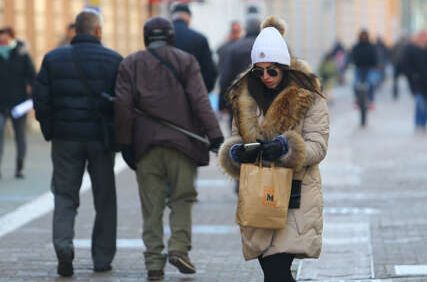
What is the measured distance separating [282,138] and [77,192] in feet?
9.82

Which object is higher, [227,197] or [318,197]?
[318,197]

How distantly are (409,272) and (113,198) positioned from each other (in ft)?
7.17

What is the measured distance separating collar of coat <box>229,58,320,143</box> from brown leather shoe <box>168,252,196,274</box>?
224 centimetres

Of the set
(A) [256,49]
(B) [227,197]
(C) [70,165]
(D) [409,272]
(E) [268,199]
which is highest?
(A) [256,49]

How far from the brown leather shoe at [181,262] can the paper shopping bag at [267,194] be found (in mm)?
2396

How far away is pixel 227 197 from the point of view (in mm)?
14398

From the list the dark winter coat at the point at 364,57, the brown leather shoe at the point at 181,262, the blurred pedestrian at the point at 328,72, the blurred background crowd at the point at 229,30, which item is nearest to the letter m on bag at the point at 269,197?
the blurred background crowd at the point at 229,30

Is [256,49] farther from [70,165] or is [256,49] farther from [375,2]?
[375,2]

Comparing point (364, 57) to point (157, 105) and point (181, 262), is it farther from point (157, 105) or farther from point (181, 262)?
point (181, 262)

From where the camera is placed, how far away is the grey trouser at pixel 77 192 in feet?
31.4

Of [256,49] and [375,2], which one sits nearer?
[256,49]

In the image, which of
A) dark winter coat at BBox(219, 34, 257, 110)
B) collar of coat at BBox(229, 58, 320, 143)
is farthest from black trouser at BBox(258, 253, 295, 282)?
dark winter coat at BBox(219, 34, 257, 110)

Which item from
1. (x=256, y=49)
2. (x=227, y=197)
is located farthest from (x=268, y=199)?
(x=227, y=197)

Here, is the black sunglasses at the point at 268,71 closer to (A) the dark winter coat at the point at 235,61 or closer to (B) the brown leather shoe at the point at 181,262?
(B) the brown leather shoe at the point at 181,262
